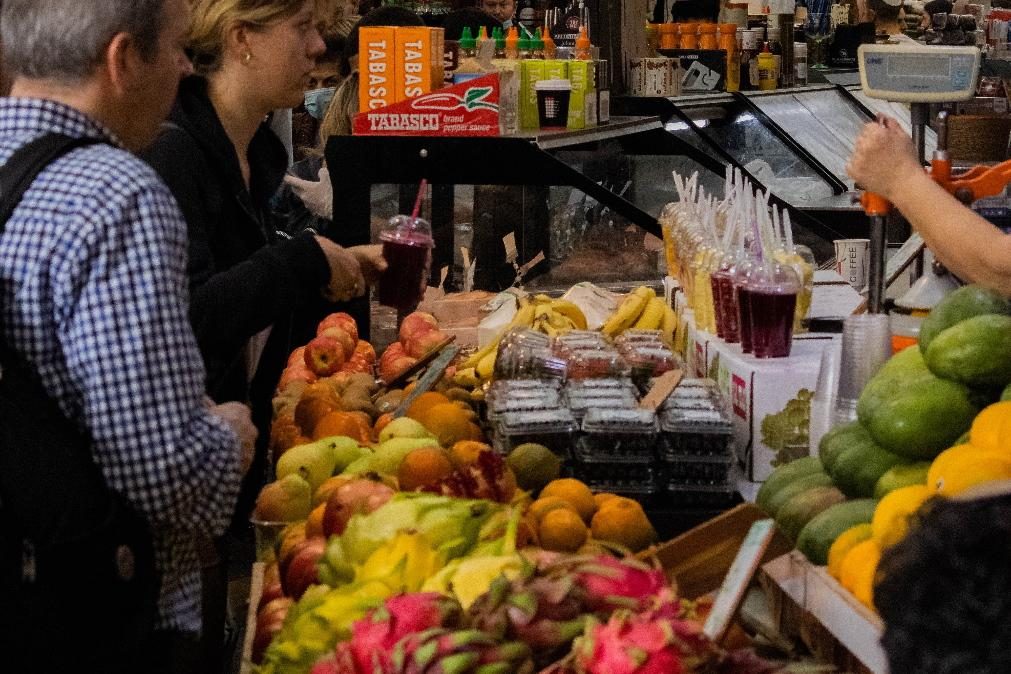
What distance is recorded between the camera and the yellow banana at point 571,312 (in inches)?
178

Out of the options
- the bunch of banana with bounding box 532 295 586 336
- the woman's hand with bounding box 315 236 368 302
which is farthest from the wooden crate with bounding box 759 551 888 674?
the bunch of banana with bounding box 532 295 586 336

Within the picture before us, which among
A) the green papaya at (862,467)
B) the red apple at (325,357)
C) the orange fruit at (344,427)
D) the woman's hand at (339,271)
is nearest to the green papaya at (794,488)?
the green papaya at (862,467)

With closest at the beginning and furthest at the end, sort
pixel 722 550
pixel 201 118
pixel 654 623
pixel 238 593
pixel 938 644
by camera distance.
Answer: pixel 938 644 < pixel 654 623 < pixel 722 550 < pixel 201 118 < pixel 238 593

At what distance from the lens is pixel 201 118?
3467 millimetres

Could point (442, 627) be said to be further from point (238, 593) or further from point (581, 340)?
point (238, 593)

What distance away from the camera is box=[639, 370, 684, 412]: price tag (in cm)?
322

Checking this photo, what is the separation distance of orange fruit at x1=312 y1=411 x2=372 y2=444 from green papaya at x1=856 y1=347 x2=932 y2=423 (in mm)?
1338

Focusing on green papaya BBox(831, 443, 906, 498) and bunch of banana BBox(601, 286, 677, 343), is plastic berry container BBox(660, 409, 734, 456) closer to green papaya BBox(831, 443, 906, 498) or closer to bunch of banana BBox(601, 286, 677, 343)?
green papaya BBox(831, 443, 906, 498)

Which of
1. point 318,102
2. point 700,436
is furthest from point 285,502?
point 318,102

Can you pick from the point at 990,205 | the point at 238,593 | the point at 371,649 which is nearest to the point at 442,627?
the point at 371,649

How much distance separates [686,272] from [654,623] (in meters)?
2.32

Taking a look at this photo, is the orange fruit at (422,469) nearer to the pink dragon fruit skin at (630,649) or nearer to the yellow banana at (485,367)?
the pink dragon fruit skin at (630,649)

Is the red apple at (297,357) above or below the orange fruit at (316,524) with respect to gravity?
below

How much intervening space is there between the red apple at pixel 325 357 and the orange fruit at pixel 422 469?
5.78ft
